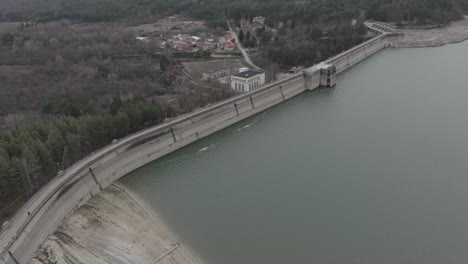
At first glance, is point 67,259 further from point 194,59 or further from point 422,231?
point 194,59

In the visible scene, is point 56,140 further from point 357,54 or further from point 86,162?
point 357,54

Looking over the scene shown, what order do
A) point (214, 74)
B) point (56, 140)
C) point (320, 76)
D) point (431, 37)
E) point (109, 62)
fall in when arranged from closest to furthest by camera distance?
point (56, 140) < point (214, 74) < point (320, 76) < point (109, 62) < point (431, 37)

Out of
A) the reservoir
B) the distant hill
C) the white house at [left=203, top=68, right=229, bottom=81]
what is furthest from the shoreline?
the distant hill

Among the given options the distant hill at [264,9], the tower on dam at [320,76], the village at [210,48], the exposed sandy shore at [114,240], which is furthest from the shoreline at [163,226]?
the distant hill at [264,9]

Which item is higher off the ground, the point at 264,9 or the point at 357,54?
the point at 264,9

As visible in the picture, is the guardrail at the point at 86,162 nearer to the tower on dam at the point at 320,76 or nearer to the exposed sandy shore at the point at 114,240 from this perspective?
the exposed sandy shore at the point at 114,240

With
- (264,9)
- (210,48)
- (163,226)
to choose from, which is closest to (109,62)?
(210,48)
